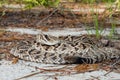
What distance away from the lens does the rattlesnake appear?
16.4 ft

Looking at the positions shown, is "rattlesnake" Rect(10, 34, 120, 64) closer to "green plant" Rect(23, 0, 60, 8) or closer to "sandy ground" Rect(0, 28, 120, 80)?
"sandy ground" Rect(0, 28, 120, 80)

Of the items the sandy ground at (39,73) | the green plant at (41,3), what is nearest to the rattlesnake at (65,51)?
the sandy ground at (39,73)

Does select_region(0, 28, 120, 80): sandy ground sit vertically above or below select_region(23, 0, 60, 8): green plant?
below

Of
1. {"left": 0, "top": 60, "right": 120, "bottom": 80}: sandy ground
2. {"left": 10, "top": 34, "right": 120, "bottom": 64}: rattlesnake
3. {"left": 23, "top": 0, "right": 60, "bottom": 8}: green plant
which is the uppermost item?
{"left": 23, "top": 0, "right": 60, "bottom": 8}: green plant

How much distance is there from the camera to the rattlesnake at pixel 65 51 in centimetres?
501

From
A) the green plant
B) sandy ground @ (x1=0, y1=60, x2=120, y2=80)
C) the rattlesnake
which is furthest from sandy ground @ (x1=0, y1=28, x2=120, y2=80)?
the green plant

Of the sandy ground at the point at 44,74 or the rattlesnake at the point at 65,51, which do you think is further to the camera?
the rattlesnake at the point at 65,51

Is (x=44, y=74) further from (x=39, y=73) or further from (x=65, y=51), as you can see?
(x=65, y=51)

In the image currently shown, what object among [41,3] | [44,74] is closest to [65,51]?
[44,74]

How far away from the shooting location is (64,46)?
529cm

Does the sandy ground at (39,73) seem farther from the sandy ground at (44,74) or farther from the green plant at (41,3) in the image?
the green plant at (41,3)

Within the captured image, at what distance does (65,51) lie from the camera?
5270 mm

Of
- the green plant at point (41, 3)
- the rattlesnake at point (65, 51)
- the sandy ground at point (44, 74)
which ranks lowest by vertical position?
the sandy ground at point (44, 74)

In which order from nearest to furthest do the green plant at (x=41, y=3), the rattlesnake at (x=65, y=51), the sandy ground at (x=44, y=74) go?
the sandy ground at (x=44, y=74), the rattlesnake at (x=65, y=51), the green plant at (x=41, y=3)
